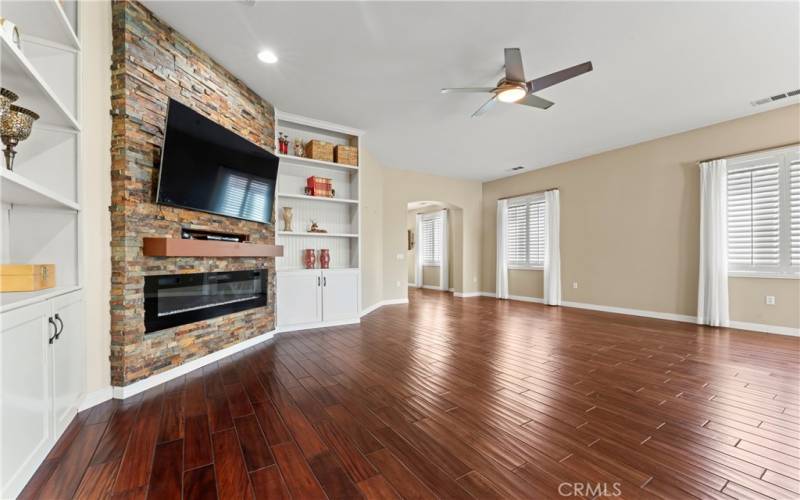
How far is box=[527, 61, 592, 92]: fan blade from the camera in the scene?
279 centimetres

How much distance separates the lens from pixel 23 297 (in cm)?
155

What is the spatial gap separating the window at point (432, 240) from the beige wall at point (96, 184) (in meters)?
8.05

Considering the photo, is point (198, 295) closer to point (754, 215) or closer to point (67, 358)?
point (67, 358)

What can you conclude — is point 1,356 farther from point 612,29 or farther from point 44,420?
point 612,29

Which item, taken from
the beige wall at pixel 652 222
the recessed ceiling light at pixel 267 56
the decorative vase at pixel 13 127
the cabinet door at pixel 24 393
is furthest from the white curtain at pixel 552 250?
the decorative vase at pixel 13 127

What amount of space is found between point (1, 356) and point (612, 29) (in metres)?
4.48

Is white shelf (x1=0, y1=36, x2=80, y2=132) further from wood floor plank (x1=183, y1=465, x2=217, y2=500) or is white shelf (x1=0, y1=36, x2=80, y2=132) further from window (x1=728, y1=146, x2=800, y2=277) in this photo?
window (x1=728, y1=146, x2=800, y2=277)

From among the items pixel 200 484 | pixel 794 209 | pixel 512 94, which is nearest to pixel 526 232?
pixel 794 209

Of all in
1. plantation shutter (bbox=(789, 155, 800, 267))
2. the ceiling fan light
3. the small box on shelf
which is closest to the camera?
the small box on shelf

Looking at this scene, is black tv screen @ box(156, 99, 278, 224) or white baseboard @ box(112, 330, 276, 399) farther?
black tv screen @ box(156, 99, 278, 224)

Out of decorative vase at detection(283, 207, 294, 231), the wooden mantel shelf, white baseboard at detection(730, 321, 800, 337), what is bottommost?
white baseboard at detection(730, 321, 800, 337)

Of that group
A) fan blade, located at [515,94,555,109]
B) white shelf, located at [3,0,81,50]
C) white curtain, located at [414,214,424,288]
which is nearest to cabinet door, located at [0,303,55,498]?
white shelf, located at [3,0,81,50]

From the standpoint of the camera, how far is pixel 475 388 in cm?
255

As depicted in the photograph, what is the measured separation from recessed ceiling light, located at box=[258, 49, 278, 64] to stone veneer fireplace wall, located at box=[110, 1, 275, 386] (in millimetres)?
538
